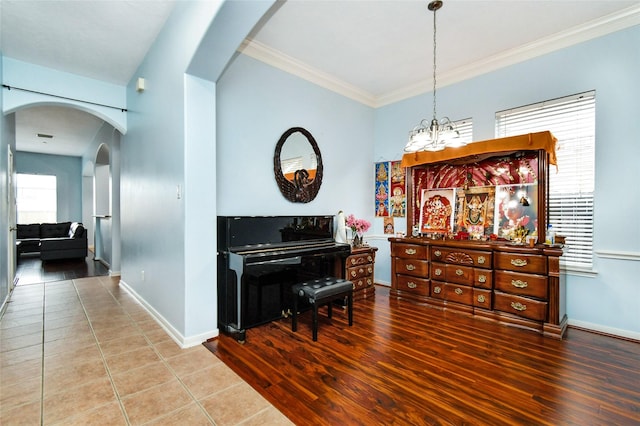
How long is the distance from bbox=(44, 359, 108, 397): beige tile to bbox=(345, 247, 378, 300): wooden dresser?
8.35ft

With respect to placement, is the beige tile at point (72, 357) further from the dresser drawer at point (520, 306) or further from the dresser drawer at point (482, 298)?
the dresser drawer at point (520, 306)

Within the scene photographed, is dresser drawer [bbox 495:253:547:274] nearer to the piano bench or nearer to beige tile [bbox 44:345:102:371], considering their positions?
the piano bench

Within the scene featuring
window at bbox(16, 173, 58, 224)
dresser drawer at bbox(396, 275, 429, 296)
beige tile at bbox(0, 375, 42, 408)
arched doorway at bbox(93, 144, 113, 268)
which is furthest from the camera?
window at bbox(16, 173, 58, 224)

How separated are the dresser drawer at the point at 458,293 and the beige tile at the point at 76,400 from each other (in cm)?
329

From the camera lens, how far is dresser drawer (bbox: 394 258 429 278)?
3650mm

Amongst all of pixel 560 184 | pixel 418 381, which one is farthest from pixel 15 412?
pixel 560 184

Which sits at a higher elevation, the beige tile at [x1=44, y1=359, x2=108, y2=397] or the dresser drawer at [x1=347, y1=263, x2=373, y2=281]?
the dresser drawer at [x1=347, y1=263, x2=373, y2=281]

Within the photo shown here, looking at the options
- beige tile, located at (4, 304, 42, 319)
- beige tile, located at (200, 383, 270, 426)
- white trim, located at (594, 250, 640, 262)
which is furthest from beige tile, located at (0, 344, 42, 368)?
white trim, located at (594, 250, 640, 262)

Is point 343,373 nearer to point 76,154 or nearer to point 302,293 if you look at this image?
point 302,293

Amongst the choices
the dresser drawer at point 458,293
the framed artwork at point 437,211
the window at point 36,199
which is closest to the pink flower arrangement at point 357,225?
the framed artwork at point 437,211

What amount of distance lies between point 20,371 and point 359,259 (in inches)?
130

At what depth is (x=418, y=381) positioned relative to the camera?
78.2 inches

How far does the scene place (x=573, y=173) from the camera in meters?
3.04

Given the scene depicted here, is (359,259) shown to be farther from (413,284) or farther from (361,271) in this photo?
(413,284)
